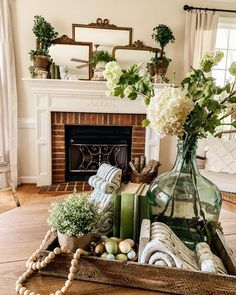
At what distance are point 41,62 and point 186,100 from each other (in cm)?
274

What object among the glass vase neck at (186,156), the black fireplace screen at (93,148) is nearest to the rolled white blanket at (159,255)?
the glass vase neck at (186,156)

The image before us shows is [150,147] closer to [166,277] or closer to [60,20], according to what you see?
[60,20]

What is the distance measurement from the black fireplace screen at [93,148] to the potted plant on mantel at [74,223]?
2738mm

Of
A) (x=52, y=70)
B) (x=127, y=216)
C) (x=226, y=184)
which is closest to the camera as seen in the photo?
(x=127, y=216)

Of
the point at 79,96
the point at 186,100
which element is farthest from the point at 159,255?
the point at 79,96

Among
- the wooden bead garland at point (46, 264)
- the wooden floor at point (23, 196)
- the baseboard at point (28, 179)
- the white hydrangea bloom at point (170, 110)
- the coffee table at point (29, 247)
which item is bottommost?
the wooden floor at point (23, 196)

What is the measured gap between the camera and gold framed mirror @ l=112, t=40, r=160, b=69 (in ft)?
11.3

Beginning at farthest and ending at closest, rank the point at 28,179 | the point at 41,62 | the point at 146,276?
the point at 28,179, the point at 41,62, the point at 146,276

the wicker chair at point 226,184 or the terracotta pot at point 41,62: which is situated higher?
the terracotta pot at point 41,62

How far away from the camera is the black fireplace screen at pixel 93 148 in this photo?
11.7 feet

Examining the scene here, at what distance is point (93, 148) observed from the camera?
3.65 m

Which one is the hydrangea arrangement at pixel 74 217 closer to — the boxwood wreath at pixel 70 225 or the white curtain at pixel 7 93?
the boxwood wreath at pixel 70 225

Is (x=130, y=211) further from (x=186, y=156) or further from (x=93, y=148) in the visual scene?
(x=93, y=148)

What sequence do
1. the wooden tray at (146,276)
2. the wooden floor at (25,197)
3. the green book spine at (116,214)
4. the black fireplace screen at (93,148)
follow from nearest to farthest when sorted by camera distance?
the wooden tray at (146,276), the green book spine at (116,214), the wooden floor at (25,197), the black fireplace screen at (93,148)
